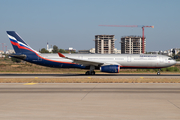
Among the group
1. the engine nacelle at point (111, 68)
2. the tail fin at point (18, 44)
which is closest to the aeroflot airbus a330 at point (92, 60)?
the tail fin at point (18, 44)

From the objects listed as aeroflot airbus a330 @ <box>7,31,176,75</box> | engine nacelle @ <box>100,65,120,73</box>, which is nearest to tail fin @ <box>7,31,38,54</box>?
aeroflot airbus a330 @ <box>7,31,176,75</box>

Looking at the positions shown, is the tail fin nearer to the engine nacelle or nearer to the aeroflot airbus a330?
the aeroflot airbus a330

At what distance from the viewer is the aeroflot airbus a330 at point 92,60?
35.5 meters

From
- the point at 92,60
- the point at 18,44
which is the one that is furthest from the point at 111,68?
the point at 18,44

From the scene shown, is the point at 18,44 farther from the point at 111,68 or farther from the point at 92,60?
the point at 111,68

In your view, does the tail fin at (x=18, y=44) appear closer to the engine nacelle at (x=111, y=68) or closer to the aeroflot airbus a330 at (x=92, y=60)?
the aeroflot airbus a330 at (x=92, y=60)

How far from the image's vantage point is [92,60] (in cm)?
3631

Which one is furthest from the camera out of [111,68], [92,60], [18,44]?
[18,44]

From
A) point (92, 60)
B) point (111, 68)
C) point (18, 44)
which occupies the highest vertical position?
point (18, 44)

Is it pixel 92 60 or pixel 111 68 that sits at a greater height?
pixel 92 60

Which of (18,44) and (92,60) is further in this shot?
(18,44)
